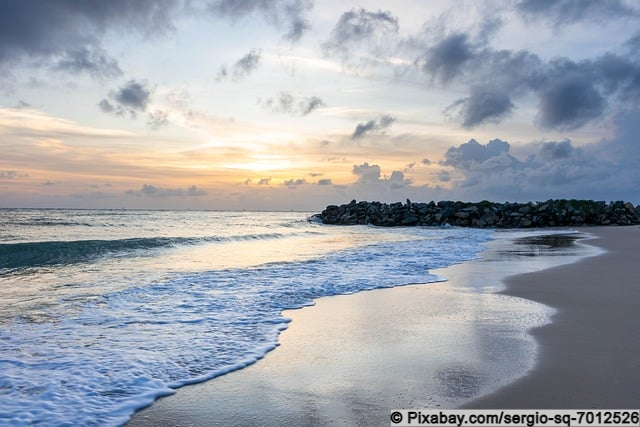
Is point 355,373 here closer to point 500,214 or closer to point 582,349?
point 582,349

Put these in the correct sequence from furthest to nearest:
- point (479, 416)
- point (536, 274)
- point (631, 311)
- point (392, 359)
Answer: point (536, 274) → point (631, 311) → point (392, 359) → point (479, 416)

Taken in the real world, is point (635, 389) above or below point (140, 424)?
above

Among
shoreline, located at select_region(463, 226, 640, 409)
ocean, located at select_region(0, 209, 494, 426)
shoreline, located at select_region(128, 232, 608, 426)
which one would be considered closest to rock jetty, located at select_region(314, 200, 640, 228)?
ocean, located at select_region(0, 209, 494, 426)

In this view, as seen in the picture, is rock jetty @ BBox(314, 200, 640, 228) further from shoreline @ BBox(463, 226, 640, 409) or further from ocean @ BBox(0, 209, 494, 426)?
shoreline @ BBox(463, 226, 640, 409)

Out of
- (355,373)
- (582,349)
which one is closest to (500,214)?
(582,349)

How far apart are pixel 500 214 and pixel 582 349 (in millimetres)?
40531

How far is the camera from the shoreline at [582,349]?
3.87 m

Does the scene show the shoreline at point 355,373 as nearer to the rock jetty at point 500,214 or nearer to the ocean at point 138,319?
the ocean at point 138,319

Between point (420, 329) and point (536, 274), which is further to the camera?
point (536, 274)

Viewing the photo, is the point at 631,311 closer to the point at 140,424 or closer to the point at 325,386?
A: the point at 325,386

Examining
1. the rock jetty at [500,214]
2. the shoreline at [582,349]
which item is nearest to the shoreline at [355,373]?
the shoreline at [582,349]

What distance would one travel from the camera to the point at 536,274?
1145 cm

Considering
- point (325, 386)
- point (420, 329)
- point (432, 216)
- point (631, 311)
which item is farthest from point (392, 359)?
point (432, 216)

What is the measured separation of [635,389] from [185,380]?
400cm
